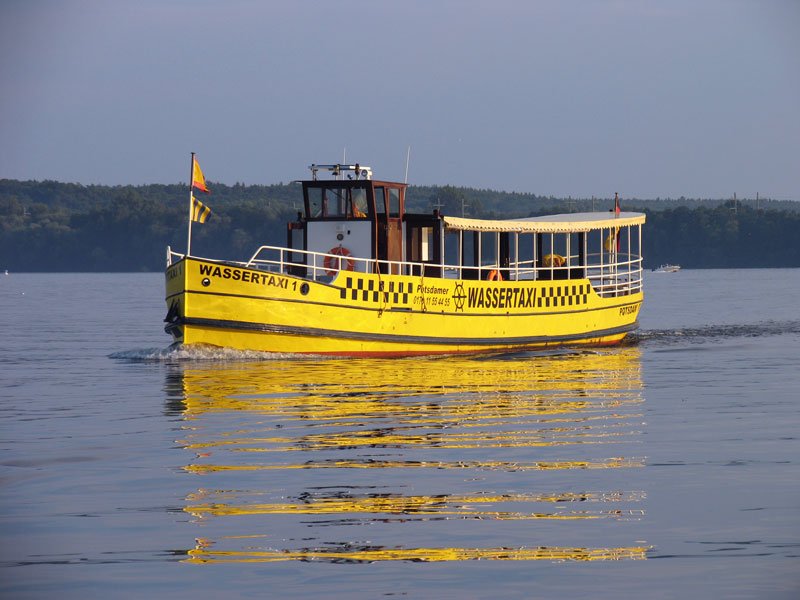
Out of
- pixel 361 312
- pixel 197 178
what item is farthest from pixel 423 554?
pixel 197 178

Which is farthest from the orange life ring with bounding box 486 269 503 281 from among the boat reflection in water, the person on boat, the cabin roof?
the boat reflection in water

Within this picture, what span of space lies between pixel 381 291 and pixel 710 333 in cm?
1326

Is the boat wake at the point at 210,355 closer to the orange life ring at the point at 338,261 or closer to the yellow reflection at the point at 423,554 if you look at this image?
the orange life ring at the point at 338,261

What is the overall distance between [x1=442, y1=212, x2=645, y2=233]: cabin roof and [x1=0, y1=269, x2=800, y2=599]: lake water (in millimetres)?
7890

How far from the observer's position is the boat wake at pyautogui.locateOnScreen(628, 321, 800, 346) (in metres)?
35.4

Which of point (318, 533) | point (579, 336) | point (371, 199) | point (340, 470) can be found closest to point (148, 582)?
point (318, 533)

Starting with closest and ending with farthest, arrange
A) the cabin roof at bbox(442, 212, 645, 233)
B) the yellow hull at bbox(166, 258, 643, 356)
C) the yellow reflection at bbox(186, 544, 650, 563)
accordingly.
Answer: the yellow reflection at bbox(186, 544, 650, 563), the yellow hull at bbox(166, 258, 643, 356), the cabin roof at bbox(442, 212, 645, 233)

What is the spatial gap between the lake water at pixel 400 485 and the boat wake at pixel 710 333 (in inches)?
451

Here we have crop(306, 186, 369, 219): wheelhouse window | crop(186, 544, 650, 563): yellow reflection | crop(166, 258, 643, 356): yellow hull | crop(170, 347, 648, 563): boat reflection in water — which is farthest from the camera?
crop(306, 186, 369, 219): wheelhouse window

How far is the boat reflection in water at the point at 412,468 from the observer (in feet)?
33.0

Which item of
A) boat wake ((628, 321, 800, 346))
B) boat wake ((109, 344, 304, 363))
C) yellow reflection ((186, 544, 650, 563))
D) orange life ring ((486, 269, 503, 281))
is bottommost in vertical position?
boat wake ((628, 321, 800, 346))

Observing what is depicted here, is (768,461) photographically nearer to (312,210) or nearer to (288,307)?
(288,307)

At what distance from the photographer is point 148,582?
9.01 m

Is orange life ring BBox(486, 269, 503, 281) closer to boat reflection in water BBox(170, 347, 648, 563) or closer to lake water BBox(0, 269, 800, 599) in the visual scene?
lake water BBox(0, 269, 800, 599)
